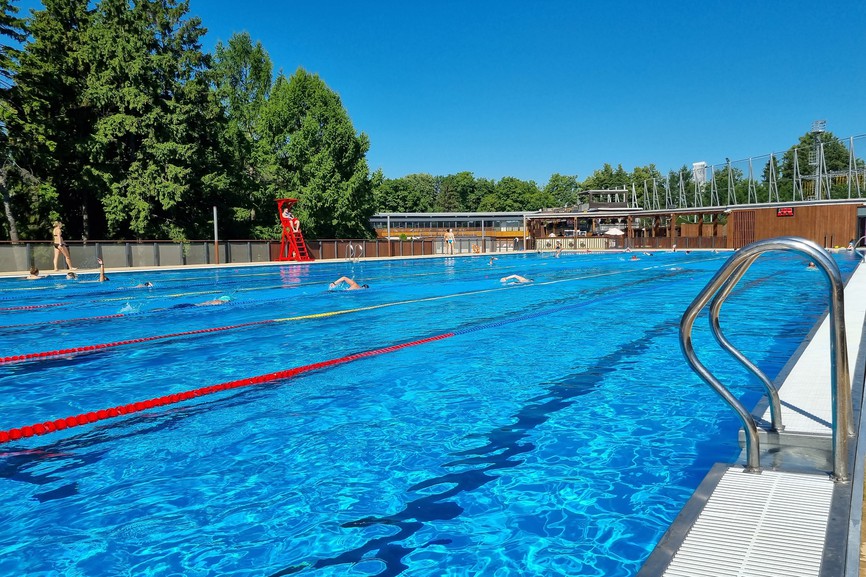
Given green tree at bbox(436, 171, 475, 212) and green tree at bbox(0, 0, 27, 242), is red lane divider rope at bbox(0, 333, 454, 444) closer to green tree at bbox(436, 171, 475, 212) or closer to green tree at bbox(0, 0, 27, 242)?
green tree at bbox(0, 0, 27, 242)

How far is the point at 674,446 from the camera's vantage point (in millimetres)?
4355

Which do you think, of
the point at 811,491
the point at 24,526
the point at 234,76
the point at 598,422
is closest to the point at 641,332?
the point at 598,422

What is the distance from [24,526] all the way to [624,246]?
150 feet

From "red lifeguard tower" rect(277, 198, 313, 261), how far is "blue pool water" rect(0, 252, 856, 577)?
21.4m

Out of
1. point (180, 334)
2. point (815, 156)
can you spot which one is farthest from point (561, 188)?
point (180, 334)

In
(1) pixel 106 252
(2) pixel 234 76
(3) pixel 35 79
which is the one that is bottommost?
(1) pixel 106 252

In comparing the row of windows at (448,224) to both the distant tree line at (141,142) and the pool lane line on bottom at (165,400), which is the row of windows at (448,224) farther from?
the pool lane line on bottom at (165,400)

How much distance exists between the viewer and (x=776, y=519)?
2.37 meters

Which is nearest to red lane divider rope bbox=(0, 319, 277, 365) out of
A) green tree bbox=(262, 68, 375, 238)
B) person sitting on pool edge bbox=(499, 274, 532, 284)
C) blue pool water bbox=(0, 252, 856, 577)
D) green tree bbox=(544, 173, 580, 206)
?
blue pool water bbox=(0, 252, 856, 577)

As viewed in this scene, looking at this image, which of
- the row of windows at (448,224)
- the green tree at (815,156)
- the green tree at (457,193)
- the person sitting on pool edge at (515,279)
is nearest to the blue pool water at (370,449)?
the person sitting on pool edge at (515,279)

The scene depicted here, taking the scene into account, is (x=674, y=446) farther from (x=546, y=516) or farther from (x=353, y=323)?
(x=353, y=323)

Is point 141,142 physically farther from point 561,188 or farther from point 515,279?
point 561,188

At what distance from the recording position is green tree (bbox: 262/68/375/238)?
3816 cm

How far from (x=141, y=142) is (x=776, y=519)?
33264mm
